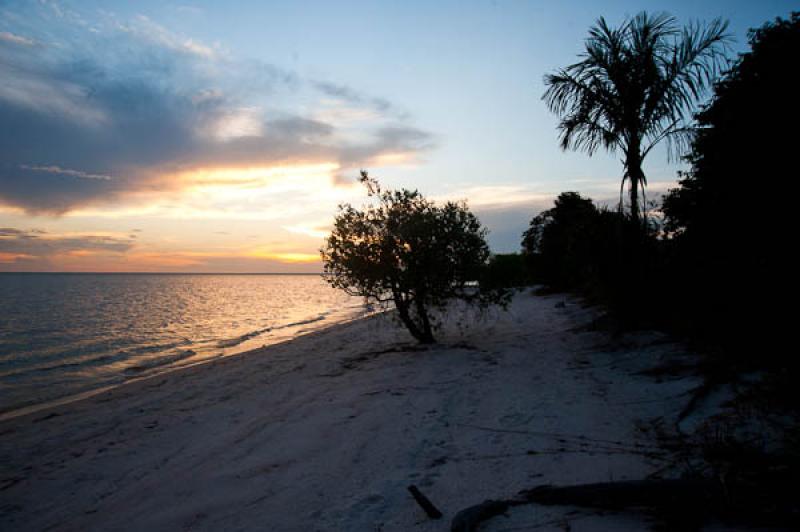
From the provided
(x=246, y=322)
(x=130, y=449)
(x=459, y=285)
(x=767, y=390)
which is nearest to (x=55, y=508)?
(x=130, y=449)

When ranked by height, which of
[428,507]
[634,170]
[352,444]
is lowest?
[352,444]

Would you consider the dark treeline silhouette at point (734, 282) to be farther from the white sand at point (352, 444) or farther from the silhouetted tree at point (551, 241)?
the silhouetted tree at point (551, 241)

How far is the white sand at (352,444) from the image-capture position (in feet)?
16.0

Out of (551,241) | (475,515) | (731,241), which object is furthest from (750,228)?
(551,241)

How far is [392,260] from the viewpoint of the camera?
14.2 m

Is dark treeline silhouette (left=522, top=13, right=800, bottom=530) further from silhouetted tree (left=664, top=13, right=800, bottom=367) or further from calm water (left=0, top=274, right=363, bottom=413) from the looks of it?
calm water (left=0, top=274, right=363, bottom=413)

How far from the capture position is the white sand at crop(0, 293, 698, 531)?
4.87 meters

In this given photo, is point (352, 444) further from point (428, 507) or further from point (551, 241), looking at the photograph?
point (551, 241)

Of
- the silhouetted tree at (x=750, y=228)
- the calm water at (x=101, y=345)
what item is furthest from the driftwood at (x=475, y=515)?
the calm water at (x=101, y=345)

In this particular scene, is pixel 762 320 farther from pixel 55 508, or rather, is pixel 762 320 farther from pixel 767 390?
pixel 55 508

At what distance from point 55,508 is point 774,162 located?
44.6 ft

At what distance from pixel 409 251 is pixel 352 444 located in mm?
7988

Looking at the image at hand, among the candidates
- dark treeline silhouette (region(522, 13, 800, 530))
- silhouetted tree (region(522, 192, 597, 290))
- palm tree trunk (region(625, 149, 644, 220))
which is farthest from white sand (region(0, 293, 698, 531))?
silhouetted tree (region(522, 192, 597, 290))

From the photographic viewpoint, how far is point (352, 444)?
6734mm
